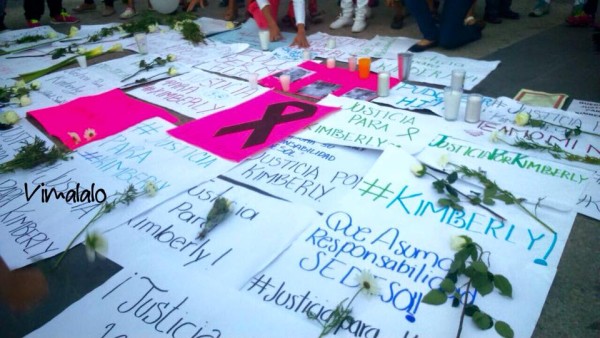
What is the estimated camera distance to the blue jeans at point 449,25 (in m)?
2.86

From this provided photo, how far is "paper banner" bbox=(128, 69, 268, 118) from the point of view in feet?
7.33

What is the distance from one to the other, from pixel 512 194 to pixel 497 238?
0.79 ft

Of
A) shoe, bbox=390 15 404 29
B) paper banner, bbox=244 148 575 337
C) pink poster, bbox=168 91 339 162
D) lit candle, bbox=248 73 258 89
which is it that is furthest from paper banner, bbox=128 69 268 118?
shoe, bbox=390 15 404 29

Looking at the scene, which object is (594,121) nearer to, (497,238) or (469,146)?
(469,146)

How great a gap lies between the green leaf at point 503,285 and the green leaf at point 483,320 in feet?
0.32

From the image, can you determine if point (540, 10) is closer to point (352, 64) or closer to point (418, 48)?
point (418, 48)

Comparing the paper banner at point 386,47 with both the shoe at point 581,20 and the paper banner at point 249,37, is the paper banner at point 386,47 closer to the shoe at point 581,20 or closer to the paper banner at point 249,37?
the paper banner at point 249,37

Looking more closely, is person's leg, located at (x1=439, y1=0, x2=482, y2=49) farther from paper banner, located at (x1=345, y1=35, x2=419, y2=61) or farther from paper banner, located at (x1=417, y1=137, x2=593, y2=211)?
paper banner, located at (x1=417, y1=137, x2=593, y2=211)

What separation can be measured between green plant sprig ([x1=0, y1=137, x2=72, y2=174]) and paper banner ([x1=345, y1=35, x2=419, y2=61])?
204 cm

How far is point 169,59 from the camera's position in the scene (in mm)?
2994

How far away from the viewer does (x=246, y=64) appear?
2883 millimetres

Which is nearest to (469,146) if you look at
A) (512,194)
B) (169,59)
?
(512,194)

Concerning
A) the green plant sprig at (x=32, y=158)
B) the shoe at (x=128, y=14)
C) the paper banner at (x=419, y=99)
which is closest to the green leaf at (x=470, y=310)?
the paper banner at (x=419, y=99)

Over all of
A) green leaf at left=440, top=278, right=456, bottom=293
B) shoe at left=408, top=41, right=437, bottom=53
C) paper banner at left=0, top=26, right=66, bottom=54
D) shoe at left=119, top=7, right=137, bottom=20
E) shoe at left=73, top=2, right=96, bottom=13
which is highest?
shoe at left=73, top=2, right=96, bottom=13
